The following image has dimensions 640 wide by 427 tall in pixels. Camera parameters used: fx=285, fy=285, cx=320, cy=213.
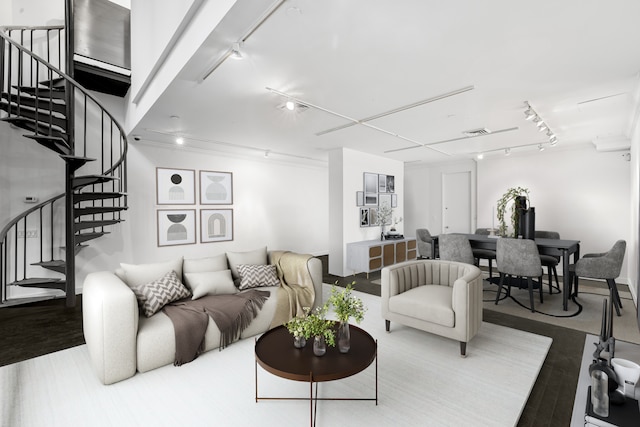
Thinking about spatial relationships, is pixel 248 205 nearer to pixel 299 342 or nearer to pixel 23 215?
pixel 23 215

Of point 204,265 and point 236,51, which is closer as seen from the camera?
point 236,51

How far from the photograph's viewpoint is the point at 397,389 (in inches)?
88.1

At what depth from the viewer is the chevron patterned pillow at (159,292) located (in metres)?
2.73

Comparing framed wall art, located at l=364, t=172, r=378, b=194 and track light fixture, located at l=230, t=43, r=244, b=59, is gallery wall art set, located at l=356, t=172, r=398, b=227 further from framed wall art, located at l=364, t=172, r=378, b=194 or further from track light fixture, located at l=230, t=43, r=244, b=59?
track light fixture, located at l=230, t=43, r=244, b=59

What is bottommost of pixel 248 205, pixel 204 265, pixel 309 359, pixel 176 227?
pixel 309 359

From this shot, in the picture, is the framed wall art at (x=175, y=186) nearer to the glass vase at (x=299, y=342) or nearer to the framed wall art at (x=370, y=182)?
the framed wall art at (x=370, y=182)

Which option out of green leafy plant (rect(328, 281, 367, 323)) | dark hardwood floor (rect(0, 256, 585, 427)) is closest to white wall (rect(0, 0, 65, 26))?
dark hardwood floor (rect(0, 256, 585, 427))

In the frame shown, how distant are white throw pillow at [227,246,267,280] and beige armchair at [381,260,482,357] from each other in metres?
1.73

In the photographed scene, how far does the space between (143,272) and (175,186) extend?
9.36ft

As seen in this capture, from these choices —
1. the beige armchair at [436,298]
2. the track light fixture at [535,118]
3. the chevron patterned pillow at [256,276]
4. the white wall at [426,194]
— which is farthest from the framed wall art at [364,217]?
the track light fixture at [535,118]

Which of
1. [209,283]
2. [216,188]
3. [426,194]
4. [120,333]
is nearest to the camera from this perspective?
[120,333]

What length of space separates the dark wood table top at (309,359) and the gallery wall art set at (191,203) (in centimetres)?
405

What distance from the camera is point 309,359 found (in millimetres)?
2004

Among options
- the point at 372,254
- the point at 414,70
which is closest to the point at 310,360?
the point at 414,70
